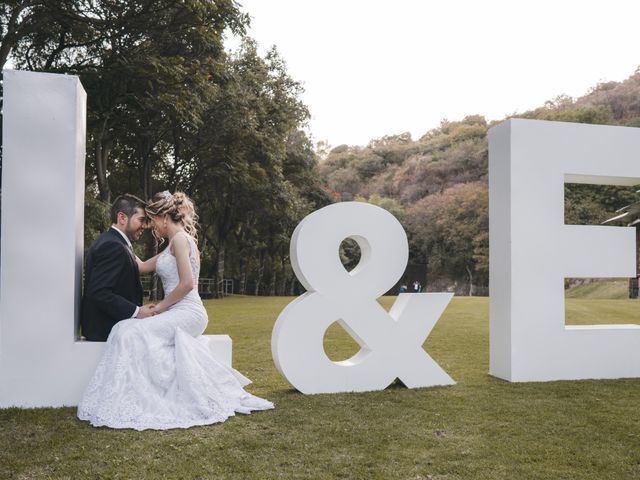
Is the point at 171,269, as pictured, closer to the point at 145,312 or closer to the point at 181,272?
the point at 181,272

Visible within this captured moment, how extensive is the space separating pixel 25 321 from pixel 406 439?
3709mm

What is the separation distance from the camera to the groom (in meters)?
5.60

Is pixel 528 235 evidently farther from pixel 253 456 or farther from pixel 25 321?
pixel 25 321

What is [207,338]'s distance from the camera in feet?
20.0

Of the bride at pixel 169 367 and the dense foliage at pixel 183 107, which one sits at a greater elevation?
the dense foliage at pixel 183 107

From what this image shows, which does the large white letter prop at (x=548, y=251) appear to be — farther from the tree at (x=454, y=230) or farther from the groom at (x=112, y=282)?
the tree at (x=454, y=230)

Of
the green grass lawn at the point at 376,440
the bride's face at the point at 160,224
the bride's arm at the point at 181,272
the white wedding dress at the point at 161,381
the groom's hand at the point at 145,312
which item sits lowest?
the green grass lawn at the point at 376,440

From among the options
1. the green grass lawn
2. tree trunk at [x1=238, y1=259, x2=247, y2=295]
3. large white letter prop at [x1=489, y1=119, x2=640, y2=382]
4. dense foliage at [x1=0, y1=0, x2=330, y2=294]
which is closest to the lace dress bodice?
the green grass lawn

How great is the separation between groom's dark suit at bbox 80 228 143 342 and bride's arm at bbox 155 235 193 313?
331mm

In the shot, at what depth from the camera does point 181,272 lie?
18.6ft

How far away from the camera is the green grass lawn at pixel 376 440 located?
3.86 m

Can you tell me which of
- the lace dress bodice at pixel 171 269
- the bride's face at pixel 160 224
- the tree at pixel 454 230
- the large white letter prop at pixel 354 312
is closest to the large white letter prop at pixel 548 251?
the large white letter prop at pixel 354 312

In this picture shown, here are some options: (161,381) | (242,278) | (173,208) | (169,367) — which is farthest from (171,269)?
(242,278)

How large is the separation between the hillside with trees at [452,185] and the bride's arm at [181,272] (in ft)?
121
